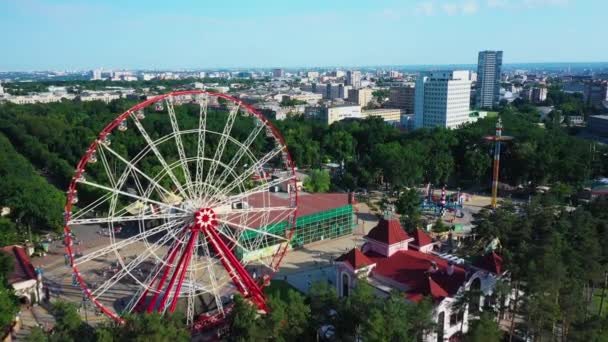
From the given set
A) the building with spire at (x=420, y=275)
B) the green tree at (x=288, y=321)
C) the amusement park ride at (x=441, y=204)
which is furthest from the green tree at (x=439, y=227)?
the green tree at (x=288, y=321)

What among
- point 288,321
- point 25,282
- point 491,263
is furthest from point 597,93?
point 25,282

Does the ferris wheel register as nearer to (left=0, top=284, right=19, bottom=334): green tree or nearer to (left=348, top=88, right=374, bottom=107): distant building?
(left=0, top=284, right=19, bottom=334): green tree

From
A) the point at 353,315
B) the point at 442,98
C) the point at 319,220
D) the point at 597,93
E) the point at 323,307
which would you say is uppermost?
the point at 442,98

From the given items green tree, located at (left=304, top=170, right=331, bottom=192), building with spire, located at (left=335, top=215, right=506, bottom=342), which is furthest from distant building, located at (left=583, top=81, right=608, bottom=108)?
building with spire, located at (left=335, top=215, right=506, bottom=342)

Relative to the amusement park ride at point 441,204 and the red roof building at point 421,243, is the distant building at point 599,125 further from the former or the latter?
the red roof building at point 421,243

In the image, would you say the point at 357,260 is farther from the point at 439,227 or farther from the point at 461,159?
the point at 461,159
